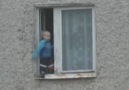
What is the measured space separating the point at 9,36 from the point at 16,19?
1.19 ft

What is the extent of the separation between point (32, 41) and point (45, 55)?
1.23ft

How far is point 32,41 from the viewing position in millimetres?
10469

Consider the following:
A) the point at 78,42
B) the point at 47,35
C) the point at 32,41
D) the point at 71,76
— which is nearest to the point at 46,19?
the point at 47,35

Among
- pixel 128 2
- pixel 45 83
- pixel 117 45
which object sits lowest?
pixel 45 83

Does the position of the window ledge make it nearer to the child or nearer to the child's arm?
the child

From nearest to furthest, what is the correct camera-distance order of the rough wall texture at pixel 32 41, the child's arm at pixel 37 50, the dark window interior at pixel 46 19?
the rough wall texture at pixel 32 41, the child's arm at pixel 37 50, the dark window interior at pixel 46 19

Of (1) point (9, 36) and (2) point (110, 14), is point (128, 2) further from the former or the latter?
(1) point (9, 36)

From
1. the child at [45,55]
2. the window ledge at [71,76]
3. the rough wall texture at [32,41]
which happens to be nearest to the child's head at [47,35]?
the child at [45,55]

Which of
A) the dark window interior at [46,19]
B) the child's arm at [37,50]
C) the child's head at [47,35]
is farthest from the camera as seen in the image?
the dark window interior at [46,19]

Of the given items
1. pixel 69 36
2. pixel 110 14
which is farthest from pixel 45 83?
pixel 110 14

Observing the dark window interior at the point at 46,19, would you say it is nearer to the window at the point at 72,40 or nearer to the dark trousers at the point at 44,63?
the window at the point at 72,40

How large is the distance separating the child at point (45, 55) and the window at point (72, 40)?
106mm

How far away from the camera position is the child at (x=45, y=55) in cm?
1044

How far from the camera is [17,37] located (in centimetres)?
1051
